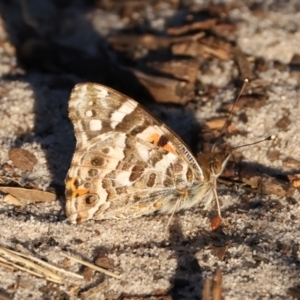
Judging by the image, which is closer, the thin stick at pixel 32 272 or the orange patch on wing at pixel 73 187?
the thin stick at pixel 32 272

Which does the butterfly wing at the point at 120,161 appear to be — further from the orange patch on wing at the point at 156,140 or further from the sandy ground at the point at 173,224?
the sandy ground at the point at 173,224

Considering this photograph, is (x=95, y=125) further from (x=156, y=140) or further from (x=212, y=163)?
(x=212, y=163)

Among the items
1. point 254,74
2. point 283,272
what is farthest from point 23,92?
point 283,272

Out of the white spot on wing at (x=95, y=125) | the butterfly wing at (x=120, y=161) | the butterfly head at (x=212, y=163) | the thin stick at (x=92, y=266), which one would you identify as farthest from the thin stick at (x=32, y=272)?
the butterfly head at (x=212, y=163)

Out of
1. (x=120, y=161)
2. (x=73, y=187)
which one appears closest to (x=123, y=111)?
(x=120, y=161)

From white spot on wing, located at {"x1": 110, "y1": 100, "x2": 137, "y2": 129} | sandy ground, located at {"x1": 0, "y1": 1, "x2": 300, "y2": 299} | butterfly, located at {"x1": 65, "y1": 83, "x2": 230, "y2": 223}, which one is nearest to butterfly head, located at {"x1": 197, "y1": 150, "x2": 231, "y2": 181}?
butterfly, located at {"x1": 65, "y1": 83, "x2": 230, "y2": 223}
